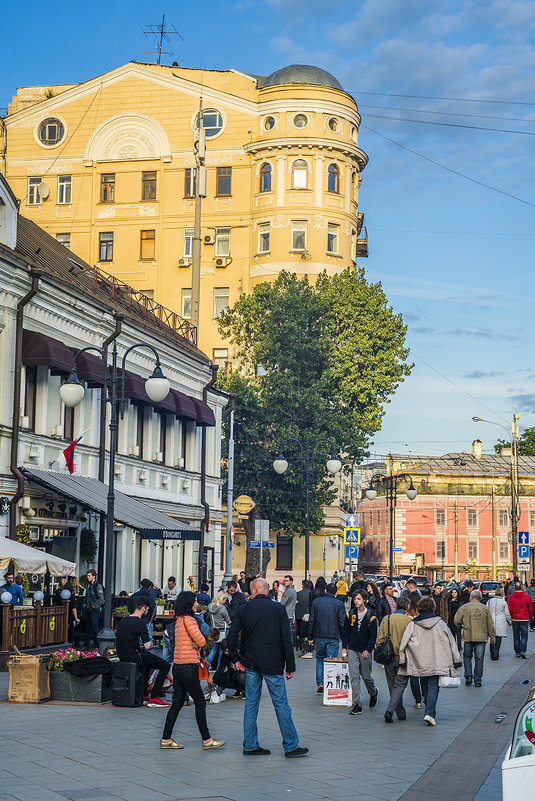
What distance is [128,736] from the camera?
13273 millimetres

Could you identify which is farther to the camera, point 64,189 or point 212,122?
point 64,189

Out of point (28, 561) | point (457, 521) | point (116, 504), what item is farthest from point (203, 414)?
point (457, 521)

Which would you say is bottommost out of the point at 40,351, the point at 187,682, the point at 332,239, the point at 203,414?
the point at 187,682

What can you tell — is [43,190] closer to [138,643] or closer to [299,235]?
[299,235]

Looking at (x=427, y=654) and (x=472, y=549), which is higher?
(x=472, y=549)

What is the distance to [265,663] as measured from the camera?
12.0m

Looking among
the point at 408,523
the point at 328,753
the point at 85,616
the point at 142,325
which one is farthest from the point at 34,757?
the point at 408,523

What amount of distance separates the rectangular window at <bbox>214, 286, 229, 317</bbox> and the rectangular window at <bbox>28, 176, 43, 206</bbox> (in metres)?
11.5

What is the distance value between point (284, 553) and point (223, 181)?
68.2 ft

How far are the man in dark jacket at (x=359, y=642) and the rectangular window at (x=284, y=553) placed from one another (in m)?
45.7

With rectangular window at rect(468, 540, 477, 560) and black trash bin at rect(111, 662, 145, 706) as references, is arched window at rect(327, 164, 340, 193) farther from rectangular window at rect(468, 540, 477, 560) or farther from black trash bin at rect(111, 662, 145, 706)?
rectangular window at rect(468, 540, 477, 560)

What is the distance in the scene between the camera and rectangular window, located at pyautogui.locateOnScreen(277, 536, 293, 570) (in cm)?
6216

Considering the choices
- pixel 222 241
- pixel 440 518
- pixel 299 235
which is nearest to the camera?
pixel 299 235

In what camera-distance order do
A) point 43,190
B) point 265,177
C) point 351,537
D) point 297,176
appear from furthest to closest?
point 43,190 < point 265,177 < point 297,176 < point 351,537
